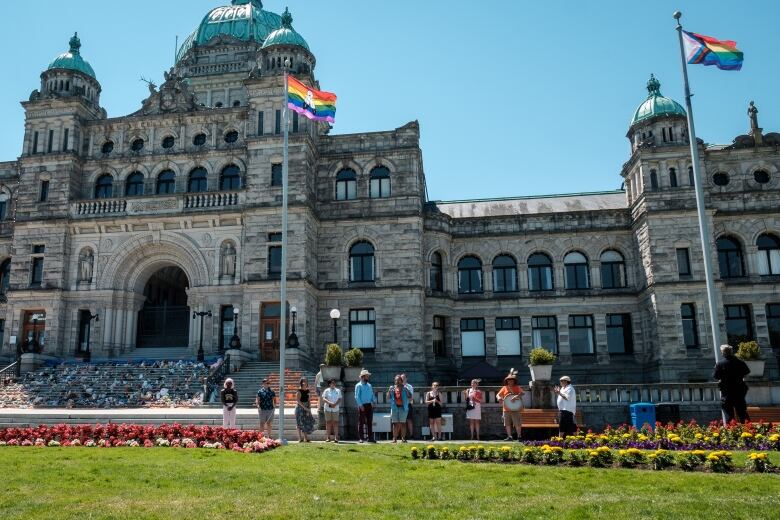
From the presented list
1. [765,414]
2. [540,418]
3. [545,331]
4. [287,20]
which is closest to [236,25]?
[287,20]

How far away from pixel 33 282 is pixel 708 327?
36.5 meters

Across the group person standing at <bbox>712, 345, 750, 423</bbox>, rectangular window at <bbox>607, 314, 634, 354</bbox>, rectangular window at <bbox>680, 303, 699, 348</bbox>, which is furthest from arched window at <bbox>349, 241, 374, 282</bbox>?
person standing at <bbox>712, 345, 750, 423</bbox>

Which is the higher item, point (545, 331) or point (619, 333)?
point (545, 331)

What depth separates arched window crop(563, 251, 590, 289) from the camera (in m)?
39.8

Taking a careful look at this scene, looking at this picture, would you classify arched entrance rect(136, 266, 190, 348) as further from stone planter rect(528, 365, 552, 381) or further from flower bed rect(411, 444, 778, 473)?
flower bed rect(411, 444, 778, 473)

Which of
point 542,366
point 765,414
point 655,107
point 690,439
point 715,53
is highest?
point 655,107

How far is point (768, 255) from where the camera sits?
124 feet

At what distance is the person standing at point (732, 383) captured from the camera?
16.6m

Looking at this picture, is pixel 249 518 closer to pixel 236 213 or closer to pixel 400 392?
pixel 400 392

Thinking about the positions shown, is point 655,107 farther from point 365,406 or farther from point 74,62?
point 74,62

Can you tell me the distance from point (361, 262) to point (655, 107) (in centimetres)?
1859

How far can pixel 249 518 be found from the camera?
848 centimetres

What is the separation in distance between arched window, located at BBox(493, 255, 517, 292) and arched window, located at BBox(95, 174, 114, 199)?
2293cm

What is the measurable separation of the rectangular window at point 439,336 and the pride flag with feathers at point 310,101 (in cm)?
1634
